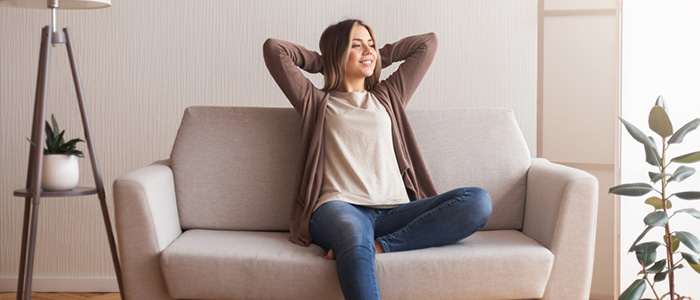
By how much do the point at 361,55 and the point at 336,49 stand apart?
96mm

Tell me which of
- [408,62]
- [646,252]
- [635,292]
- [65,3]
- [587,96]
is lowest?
[635,292]

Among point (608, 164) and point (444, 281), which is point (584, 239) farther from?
point (608, 164)

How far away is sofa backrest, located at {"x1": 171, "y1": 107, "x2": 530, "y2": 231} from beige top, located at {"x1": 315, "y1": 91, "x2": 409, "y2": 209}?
7.4 inches

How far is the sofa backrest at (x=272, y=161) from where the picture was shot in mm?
2258

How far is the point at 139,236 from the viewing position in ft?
6.24

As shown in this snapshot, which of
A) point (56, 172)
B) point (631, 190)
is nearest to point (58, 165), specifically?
point (56, 172)

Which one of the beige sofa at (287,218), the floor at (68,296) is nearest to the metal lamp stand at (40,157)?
the beige sofa at (287,218)

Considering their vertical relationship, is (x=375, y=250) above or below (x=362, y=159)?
below

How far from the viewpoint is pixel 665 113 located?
1.93 metres

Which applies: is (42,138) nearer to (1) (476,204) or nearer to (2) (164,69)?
(2) (164,69)

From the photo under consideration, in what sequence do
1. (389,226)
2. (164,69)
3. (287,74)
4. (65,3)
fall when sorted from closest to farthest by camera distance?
(389,226) → (287,74) → (65,3) → (164,69)

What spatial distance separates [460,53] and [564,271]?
1306 mm

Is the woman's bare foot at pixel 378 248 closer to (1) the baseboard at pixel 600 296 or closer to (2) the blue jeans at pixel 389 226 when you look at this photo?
(2) the blue jeans at pixel 389 226

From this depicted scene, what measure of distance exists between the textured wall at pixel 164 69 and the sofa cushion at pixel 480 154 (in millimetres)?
545
